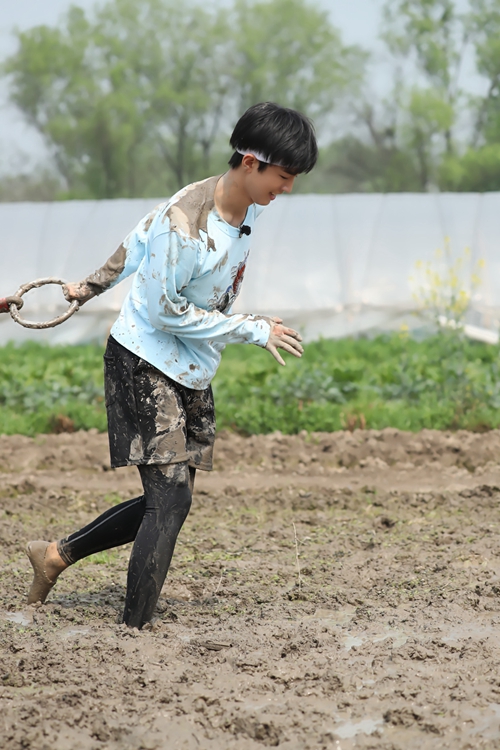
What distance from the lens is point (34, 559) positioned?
9.74ft

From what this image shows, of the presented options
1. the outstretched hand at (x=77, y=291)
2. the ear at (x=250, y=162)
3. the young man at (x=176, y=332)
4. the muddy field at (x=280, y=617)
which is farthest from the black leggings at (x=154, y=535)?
the ear at (x=250, y=162)

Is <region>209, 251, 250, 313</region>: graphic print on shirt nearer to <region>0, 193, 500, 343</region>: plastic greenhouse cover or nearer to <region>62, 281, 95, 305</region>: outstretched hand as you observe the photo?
<region>62, 281, 95, 305</region>: outstretched hand

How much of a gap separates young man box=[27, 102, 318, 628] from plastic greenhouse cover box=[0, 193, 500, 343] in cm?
722

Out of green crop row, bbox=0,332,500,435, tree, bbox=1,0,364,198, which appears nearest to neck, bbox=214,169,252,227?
green crop row, bbox=0,332,500,435

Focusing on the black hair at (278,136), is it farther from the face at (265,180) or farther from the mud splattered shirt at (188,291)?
the mud splattered shirt at (188,291)

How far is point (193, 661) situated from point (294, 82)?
24735mm

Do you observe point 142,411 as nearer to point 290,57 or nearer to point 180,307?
point 180,307

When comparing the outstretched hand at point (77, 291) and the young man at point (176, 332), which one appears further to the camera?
the outstretched hand at point (77, 291)

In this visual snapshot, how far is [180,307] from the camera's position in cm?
248

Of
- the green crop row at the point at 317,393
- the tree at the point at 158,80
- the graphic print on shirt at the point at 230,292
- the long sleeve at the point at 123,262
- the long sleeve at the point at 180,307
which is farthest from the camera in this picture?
the tree at the point at 158,80

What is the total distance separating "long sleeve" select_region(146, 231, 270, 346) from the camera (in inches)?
95.6

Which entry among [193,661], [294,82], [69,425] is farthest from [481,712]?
[294,82]

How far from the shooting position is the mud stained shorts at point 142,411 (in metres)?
2.65

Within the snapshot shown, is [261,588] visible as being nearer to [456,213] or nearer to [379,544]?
[379,544]
